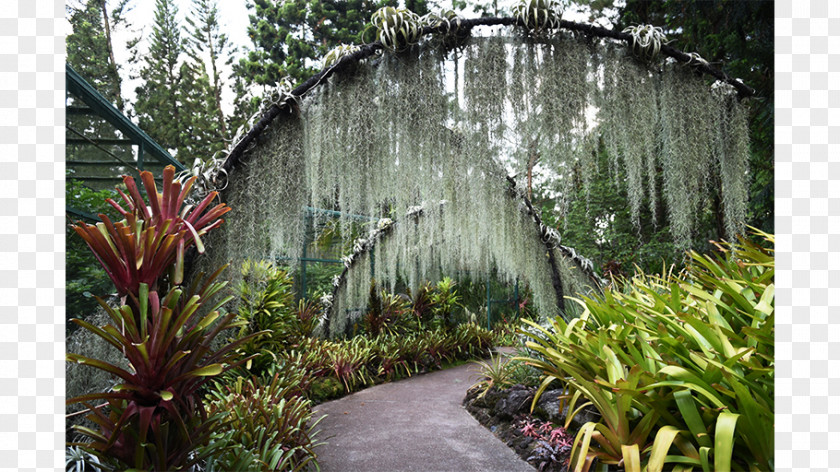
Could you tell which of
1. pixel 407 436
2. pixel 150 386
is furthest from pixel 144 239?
pixel 407 436

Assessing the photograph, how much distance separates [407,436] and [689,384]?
72.3 inches

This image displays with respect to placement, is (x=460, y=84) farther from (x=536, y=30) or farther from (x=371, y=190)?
(x=371, y=190)

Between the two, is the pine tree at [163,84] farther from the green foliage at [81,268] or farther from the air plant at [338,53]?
the air plant at [338,53]

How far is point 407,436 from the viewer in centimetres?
253

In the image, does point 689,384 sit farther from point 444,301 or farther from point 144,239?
point 444,301

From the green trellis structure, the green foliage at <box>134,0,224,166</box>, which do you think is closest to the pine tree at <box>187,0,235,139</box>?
the green foliage at <box>134,0,224,166</box>

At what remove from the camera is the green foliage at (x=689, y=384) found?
1106 millimetres

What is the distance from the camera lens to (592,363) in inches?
63.8

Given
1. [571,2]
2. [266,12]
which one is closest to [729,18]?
[571,2]

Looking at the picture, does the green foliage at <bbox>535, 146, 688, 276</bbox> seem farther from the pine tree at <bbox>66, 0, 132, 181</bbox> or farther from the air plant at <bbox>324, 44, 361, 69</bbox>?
the pine tree at <bbox>66, 0, 132, 181</bbox>

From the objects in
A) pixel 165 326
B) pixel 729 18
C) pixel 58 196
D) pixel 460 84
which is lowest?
pixel 165 326

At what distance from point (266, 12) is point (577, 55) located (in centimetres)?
953

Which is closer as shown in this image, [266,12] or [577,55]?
[577,55]

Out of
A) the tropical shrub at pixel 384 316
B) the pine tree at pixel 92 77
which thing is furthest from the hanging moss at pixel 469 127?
the tropical shrub at pixel 384 316
